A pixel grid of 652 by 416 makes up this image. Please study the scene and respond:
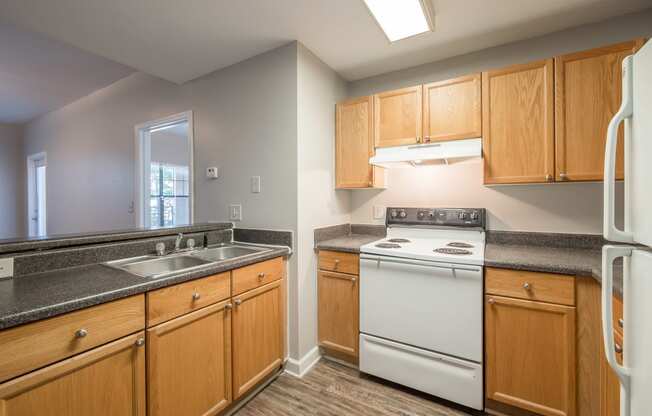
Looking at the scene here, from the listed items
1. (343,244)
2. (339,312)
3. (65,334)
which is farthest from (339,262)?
(65,334)

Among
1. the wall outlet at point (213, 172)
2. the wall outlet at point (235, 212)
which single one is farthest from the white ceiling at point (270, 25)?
the wall outlet at point (235, 212)

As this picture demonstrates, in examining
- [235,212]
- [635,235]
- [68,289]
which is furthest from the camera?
[235,212]

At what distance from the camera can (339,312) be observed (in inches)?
81.3

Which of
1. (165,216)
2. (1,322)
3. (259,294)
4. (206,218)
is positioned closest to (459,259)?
(259,294)

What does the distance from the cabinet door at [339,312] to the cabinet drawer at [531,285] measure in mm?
850

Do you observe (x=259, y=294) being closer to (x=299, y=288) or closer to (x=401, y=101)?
(x=299, y=288)

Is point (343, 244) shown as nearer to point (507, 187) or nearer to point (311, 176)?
point (311, 176)

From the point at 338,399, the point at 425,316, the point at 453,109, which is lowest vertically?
the point at 338,399

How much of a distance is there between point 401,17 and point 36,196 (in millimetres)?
6448

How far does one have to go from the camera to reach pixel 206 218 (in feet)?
8.27

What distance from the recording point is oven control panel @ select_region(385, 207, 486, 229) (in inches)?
83.7

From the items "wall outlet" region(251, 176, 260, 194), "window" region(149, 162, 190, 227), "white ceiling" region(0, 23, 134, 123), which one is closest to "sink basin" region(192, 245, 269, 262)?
"wall outlet" region(251, 176, 260, 194)

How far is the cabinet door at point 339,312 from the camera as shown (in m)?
2.00

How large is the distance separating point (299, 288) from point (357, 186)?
0.95 metres
